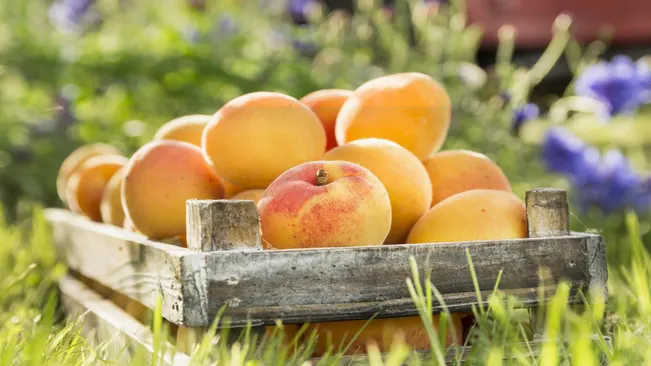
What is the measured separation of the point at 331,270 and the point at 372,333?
0.17 meters

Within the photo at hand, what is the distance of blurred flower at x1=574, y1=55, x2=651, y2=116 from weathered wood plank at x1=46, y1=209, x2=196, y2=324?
2.43m

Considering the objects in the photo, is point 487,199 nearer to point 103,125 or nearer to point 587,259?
point 587,259

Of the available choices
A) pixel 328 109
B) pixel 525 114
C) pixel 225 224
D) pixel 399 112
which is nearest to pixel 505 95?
pixel 525 114

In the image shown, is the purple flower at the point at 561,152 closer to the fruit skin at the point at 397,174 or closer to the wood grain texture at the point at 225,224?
the fruit skin at the point at 397,174

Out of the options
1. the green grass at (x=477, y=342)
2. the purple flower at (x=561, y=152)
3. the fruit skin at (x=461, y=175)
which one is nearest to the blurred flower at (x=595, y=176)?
the purple flower at (x=561, y=152)

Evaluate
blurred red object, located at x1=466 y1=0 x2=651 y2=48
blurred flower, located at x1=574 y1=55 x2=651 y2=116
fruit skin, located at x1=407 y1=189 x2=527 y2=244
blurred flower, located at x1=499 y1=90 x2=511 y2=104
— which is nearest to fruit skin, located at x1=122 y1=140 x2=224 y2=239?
fruit skin, located at x1=407 y1=189 x2=527 y2=244

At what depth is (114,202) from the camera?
202cm

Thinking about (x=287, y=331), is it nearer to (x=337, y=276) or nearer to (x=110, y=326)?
(x=337, y=276)

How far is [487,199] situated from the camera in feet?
5.19

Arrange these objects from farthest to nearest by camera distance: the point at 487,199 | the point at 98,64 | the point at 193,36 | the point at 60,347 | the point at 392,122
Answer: the point at 193,36 → the point at 98,64 → the point at 392,122 → the point at 487,199 → the point at 60,347

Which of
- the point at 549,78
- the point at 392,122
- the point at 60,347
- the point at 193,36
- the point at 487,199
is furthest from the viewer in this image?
the point at 549,78

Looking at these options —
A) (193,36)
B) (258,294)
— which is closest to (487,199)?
(258,294)

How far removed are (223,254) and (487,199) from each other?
0.52 metres

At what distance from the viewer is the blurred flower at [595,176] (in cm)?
379
